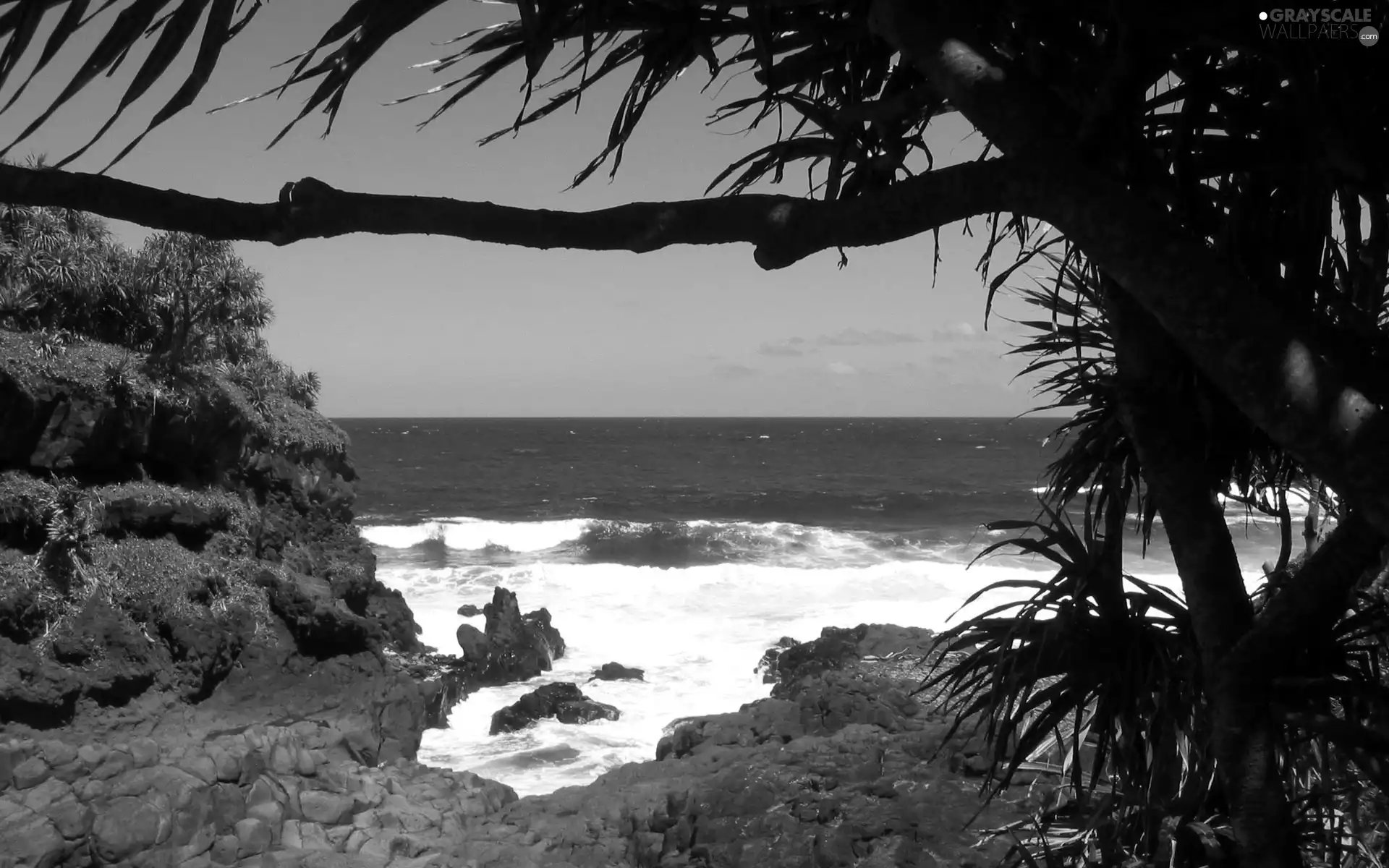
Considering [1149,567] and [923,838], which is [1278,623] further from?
[1149,567]

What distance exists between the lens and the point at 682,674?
14547mm

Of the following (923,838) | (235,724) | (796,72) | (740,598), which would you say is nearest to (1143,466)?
(796,72)

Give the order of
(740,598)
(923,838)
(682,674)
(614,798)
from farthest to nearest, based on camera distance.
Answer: (740,598)
(682,674)
(614,798)
(923,838)

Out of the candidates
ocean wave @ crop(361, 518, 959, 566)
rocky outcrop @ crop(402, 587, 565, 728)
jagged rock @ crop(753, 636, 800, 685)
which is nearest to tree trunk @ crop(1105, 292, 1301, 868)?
jagged rock @ crop(753, 636, 800, 685)

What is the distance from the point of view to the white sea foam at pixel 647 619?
1153 cm

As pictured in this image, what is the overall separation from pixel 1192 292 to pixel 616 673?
43.7 ft

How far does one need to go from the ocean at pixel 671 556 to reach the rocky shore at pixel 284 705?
3.21ft

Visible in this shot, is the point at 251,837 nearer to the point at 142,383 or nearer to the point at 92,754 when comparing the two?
the point at 92,754

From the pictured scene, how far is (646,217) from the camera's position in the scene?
1783 millimetres

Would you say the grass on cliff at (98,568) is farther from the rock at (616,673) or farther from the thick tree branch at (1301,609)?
the thick tree branch at (1301,609)

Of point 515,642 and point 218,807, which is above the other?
point 218,807

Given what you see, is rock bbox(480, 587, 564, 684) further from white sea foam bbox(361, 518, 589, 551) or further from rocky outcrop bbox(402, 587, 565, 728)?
white sea foam bbox(361, 518, 589, 551)

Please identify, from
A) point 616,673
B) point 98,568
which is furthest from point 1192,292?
point 616,673

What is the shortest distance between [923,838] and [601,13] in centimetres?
444
